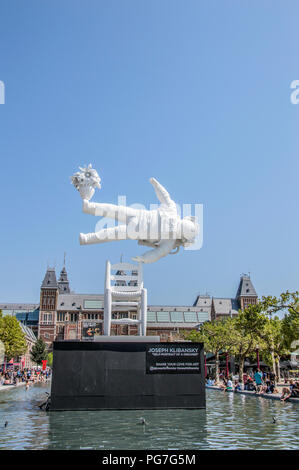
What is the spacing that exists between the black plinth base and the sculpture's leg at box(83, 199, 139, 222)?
3.20m

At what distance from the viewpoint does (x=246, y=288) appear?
355ft

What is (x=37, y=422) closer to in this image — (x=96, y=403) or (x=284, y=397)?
(x=96, y=403)

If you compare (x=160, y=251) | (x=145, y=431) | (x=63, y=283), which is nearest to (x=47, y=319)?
(x=63, y=283)

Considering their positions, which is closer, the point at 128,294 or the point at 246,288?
the point at 128,294

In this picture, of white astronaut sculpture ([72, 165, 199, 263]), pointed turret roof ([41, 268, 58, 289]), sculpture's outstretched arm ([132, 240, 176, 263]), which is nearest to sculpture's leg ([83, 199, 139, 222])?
white astronaut sculpture ([72, 165, 199, 263])

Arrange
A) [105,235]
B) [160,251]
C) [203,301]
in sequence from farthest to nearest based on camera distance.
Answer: [203,301], [160,251], [105,235]

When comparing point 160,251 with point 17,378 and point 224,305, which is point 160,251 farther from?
point 224,305

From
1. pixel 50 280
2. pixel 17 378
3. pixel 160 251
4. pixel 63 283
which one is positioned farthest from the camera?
pixel 63 283

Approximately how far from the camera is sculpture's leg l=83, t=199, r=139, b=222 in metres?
10.5

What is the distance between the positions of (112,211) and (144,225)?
2.84 feet

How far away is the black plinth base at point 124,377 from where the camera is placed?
10.5m

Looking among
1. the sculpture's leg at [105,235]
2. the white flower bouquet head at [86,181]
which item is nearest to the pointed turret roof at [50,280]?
the sculpture's leg at [105,235]

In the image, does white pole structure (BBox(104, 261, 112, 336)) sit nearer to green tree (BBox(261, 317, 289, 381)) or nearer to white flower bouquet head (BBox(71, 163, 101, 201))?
white flower bouquet head (BBox(71, 163, 101, 201))
